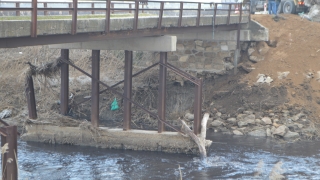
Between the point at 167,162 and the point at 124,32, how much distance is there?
13.3ft

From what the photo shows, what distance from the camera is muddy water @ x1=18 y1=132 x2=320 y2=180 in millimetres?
14969

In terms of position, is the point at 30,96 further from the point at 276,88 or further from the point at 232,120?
the point at 276,88

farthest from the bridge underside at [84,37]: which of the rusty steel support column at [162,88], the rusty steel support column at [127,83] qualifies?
the rusty steel support column at [127,83]

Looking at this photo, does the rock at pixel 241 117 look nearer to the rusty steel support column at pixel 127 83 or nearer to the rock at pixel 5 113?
the rusty steel support column at pixel 127 83

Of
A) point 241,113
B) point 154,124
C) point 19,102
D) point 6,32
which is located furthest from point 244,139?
point 6,32

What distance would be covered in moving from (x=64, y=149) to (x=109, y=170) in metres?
3.05

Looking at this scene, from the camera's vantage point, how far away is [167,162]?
1655 cm

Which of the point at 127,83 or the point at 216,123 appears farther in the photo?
the point at 216,123

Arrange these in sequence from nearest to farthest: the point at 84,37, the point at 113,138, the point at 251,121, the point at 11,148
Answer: the point at 11,148
the point at 84,37
the point at 113,138
the point at 251,121

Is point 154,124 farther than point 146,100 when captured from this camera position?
No

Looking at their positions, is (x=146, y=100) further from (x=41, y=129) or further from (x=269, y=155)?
(x=269, y=155)

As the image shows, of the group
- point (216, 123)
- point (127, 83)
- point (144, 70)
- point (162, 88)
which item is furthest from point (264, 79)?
point (127, 83)

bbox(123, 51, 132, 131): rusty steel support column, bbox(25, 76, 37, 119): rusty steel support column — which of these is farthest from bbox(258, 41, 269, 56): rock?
bbox(25, 76, 37, 119): rusty steel support column

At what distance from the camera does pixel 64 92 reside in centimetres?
1959
